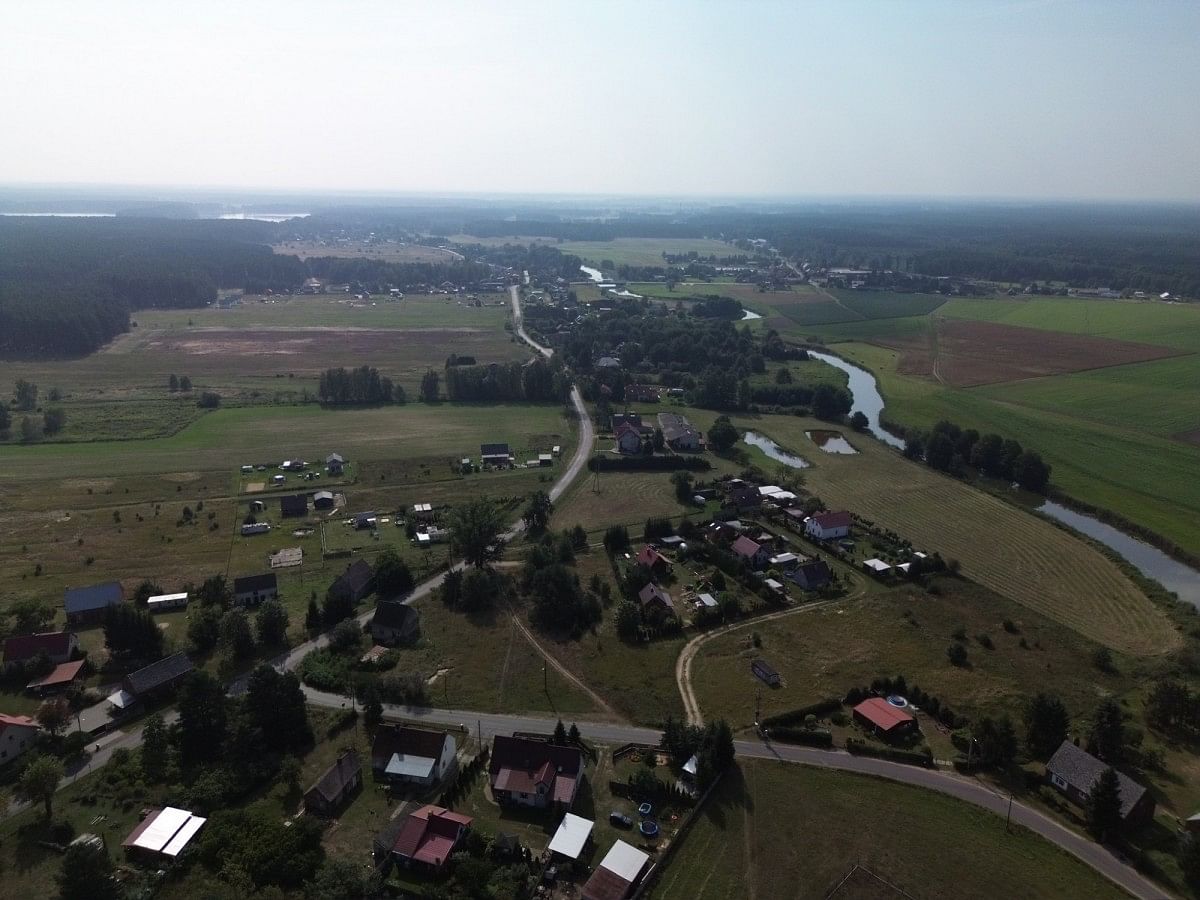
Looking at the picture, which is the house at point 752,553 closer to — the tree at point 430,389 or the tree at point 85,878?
the tree at point 85,878

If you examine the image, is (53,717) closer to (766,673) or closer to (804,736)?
(766,673)

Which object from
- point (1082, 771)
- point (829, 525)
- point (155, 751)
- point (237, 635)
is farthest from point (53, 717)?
point (829, 525)

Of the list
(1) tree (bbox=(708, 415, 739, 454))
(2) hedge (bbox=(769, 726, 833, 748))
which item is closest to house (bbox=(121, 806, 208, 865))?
(2) hedge (bbox=(769, 726, 833, 748))

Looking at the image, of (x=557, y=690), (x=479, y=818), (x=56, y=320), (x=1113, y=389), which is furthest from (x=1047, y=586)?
(x=56, y=320)

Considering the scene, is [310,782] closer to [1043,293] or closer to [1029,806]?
A: [1029,806]

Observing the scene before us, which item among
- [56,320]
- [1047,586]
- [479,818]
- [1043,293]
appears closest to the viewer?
[479,818]

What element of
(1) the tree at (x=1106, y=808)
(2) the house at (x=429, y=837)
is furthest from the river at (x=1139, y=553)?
(2) the house at (x=429, y=837)
